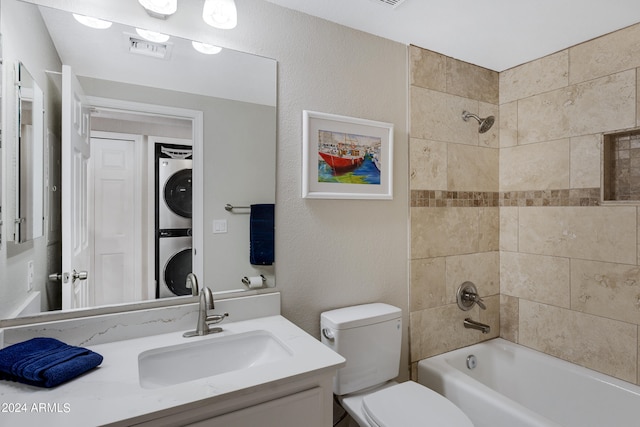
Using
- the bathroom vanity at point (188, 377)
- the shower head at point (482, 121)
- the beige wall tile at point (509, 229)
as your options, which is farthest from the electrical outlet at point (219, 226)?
the beige wall tile at point (509, 229)

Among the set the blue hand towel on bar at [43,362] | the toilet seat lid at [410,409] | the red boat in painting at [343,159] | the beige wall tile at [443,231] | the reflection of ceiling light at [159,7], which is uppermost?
the reflection of ceiling light at [159,7]

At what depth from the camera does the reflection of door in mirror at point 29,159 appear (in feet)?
3.90

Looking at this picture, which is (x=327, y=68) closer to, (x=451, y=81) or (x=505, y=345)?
(x=451, y=81)

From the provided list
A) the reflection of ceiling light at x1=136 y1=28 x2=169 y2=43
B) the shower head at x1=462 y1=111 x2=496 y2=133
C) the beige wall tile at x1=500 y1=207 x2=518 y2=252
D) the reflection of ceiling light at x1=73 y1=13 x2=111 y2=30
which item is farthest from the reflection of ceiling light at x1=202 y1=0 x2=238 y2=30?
Result: the beige wall tile at x1=500 y1=207 x2=518 y2=252

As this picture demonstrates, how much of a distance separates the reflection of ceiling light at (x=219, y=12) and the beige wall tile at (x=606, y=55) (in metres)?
1.96

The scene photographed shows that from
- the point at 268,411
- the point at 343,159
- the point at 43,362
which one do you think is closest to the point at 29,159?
the point at 43,362

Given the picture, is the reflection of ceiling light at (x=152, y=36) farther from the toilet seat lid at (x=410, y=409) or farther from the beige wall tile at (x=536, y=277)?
the beige wall tile at (x=536, y=277)

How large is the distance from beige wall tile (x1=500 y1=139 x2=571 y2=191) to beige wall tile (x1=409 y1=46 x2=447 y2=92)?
714 millimetres

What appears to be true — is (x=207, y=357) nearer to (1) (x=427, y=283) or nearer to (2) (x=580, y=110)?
(1) (x=427, y=283)

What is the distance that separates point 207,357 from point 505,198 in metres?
2.17

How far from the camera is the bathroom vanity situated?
3.02 ft

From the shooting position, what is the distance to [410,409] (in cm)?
152

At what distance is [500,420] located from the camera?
5.19ft

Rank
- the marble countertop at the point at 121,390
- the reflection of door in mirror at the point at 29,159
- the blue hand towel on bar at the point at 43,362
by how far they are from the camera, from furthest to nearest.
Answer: the reflection of door in mirror at the point at 29,159
the blue hand towel on bar at the point at 43,362
the marble countertop at the point at 121,390
